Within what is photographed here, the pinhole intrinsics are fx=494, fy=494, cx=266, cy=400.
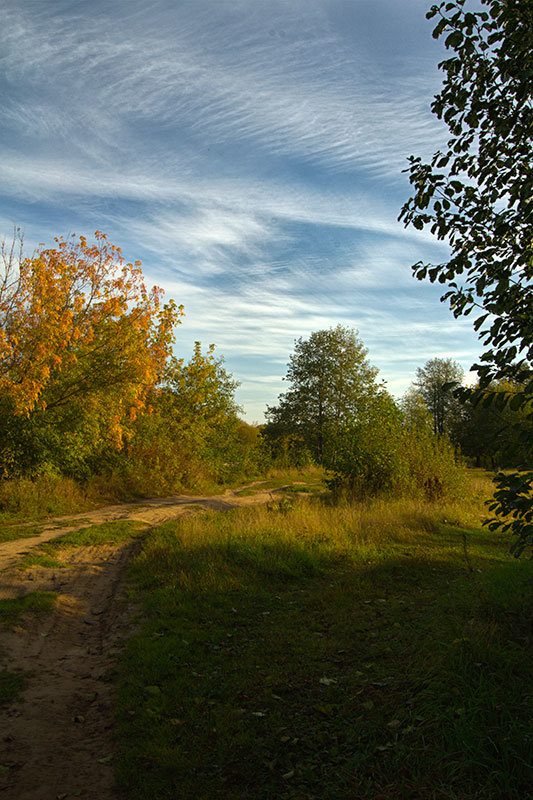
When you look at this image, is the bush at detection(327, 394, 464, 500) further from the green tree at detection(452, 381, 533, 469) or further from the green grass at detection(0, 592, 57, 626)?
the green tree at detection(452, 381, 533, 469)

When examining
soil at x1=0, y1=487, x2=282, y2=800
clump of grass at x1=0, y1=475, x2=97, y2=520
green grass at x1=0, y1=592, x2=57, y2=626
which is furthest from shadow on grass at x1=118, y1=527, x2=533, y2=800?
clump of grass at x1=0, y1=475, x2=97, y2=520

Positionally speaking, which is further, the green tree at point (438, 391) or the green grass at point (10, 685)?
the green tree at point (438, 391)

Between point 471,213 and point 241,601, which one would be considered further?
point 241,601

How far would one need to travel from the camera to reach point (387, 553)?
9.58m

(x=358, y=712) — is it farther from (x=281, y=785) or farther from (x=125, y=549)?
(x=125, y=549)

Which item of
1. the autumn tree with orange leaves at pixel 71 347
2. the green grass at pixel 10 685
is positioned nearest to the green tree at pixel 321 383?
the autumn tree with orange leaves at pixel 71 347

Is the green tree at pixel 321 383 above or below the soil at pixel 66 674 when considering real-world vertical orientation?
above

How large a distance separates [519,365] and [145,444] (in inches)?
719

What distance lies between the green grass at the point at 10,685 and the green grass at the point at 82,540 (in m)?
3.61

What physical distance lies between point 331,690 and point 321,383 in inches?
1572

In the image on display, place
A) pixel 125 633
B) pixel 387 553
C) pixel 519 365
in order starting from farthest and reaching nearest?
pixel 387 553 < pixel 125 633 < pixel 519 365

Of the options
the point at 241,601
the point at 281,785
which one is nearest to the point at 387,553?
the point at 241,601

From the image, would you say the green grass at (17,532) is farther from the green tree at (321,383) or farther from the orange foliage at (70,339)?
the green tree at (321,383)

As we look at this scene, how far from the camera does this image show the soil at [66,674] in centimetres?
362
